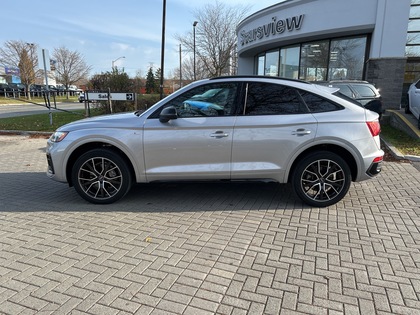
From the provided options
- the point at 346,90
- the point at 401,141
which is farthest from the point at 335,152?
the point at 401,141

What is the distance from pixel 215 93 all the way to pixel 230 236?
77.2 inches

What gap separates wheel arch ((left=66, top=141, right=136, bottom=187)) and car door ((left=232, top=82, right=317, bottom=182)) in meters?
1.46

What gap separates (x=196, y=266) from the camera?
9.76ft

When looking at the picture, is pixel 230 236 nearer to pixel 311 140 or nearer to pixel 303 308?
pixel 303 308

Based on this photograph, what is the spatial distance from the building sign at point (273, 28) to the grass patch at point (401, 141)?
22.9ft

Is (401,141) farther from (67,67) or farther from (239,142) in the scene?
(67,67)

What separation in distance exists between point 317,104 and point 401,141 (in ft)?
19.2

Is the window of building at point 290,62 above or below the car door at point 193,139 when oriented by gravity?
above

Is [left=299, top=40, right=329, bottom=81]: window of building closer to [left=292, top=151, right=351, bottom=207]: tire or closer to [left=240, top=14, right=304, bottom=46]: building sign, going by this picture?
[left=240, top=14, right=304, bottom=46]: building sign

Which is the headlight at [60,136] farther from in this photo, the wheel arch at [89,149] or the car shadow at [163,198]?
the car shadow at [163,198]

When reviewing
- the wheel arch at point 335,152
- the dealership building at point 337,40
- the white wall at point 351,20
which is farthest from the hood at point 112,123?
the white wall at point 351,20

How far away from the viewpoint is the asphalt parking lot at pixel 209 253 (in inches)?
98.0

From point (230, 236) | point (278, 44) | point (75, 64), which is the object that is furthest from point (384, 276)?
point (75, 64)

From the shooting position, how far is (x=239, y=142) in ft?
13.8
